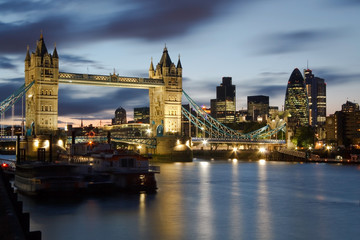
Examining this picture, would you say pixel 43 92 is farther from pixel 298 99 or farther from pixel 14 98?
pixel 298 99

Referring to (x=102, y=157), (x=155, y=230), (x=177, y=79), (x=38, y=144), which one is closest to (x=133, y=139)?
(x=177, y=79)

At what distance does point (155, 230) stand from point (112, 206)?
5.98 m

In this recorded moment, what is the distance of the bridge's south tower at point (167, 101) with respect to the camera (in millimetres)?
72812

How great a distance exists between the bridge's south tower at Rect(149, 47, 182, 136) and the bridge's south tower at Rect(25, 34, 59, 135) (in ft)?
50.9

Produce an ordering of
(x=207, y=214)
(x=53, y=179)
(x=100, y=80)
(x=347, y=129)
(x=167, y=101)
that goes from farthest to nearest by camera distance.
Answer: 1. (x=347, y=129)
2. (x=167, y=101)
3. (x=100, y=80)
4. (x=53, y=179)
5. (x=207, y=214)

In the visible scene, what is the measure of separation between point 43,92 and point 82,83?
4704mm

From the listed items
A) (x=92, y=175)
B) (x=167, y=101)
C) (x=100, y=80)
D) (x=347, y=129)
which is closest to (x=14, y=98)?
(x=100, y=80)

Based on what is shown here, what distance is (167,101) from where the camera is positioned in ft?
240

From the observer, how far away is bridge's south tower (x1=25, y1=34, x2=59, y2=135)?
62594 mm

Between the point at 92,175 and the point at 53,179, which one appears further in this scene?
the point at 92,175

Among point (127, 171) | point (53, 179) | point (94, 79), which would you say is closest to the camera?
point (53, 179)

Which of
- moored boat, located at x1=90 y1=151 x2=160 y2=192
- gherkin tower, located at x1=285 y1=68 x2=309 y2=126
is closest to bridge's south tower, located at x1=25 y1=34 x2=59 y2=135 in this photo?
moored boat, located at x1=90 y1=151 x2=160 y2=192

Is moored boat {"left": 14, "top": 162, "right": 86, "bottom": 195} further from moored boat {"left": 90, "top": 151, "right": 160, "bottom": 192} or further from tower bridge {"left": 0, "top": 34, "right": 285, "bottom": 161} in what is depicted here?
tower bridge {"left": 0, "top": 34, "right": 285, "bottom": 161}

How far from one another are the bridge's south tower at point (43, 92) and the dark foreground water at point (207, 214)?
29.1 m
